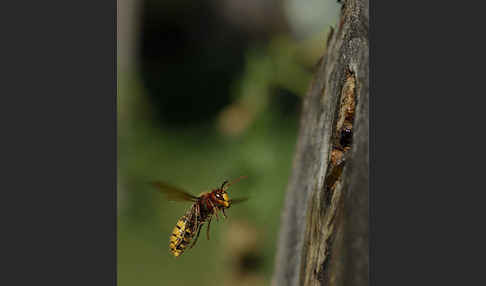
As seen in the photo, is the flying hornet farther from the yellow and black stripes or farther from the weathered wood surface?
the weathered wood surface

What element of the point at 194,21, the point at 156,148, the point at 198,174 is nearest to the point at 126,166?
the point at 156,148

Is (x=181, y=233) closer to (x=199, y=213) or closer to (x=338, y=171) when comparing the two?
(x=199, y=213)

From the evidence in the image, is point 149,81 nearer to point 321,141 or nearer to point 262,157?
point 262,157

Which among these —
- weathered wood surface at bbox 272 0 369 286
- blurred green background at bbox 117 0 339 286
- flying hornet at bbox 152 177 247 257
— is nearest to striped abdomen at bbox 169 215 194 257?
flying hornet at bbox 152 177 247 257

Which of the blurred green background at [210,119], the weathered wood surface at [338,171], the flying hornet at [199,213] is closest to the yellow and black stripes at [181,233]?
the flying hornet at [199,213]

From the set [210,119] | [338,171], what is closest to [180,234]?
[338,171]

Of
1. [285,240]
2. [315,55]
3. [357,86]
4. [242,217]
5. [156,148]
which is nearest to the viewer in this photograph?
[357,86]
